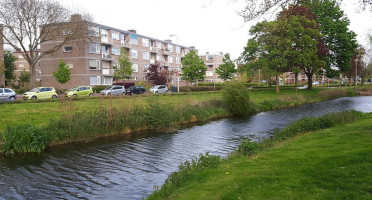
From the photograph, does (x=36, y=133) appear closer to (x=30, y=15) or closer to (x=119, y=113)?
(x=119, y=113)

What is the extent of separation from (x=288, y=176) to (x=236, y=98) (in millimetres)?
19154

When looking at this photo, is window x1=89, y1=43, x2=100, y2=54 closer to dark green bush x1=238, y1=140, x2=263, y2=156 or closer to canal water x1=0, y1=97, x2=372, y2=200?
canal water x1=0, y1=97, x2=372, y2=200

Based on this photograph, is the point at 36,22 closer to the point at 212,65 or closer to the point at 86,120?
the point at 86,120

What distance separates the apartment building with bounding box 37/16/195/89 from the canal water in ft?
101

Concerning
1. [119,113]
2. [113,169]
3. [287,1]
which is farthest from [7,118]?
[287,1]

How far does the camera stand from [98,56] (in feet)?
177

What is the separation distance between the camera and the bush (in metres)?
25.0

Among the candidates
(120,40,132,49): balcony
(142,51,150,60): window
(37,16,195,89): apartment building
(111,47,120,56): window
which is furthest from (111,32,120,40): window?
(142,51,150,60): window

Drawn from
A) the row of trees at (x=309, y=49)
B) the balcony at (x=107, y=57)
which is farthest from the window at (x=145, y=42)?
the row of trees at (x=309, y=49)

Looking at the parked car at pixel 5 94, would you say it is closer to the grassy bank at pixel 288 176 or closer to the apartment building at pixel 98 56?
the apartment building at pixel 98 56

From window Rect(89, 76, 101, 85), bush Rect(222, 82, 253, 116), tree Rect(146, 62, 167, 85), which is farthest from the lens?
tree Rect(146, 62, 167, 85)

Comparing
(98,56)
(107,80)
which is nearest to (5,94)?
(98,56)

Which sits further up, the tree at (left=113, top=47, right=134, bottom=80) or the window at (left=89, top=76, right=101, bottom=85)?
the tree at (left=113, top=47, right=134, bottom=80)

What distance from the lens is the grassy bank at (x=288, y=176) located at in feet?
17.3
